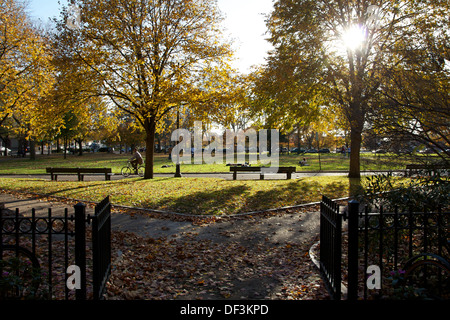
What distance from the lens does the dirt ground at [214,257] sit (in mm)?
4984

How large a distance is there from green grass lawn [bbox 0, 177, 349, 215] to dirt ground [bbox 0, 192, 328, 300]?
1.13 m

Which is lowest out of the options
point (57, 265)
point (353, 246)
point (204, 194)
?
point (57, 265)

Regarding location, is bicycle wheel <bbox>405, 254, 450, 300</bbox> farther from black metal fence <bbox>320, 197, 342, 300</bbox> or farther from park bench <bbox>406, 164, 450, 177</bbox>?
park bench <bbox>406, 164, 450, 177</bbox>

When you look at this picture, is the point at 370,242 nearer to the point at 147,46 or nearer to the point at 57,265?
the point at 57,265

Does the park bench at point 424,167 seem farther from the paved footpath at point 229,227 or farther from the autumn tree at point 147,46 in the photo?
the autumn tree at point 147,46

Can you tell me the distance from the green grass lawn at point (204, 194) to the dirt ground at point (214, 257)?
3.69 feet

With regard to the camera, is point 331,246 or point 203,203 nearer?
point 331,246

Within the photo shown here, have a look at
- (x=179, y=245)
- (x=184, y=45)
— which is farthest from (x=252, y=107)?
(x=179, y=245)

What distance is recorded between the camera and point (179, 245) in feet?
24.5

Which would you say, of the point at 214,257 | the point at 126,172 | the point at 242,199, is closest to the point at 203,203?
the point at 242,199

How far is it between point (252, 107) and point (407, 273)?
15.6 m

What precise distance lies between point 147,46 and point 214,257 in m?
13.5

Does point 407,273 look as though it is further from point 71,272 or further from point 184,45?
point 184,45

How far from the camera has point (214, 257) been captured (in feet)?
21.8
